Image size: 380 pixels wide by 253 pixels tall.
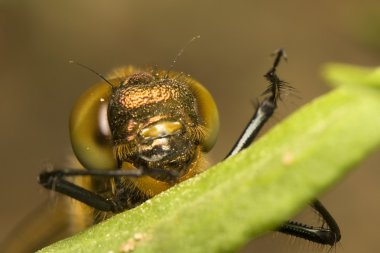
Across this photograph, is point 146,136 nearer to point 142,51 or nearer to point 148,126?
point 148,126

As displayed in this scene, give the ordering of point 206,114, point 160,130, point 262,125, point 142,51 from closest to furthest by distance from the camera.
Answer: point 160,130 < point 262,125 < point 206,114 < point 142,51

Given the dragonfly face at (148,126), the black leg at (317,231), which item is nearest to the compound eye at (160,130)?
the dragonfly face at (148,126)

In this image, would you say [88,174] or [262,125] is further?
[262,125]

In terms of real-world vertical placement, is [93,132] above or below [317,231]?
above

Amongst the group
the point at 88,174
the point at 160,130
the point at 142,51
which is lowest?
the point at 142,51

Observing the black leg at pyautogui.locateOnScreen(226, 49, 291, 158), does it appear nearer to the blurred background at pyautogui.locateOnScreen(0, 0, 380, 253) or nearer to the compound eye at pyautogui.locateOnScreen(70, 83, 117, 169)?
the compound eye at pyautogui.locateOnScreen(70, 83, 117, 169)

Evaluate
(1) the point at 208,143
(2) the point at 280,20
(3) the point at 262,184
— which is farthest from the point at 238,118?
(3) the point at 262,184

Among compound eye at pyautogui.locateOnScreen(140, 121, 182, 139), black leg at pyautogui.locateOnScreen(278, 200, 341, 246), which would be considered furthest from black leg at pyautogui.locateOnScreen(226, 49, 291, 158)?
black leg at pyautogui.locateOnScreen(278, 200, 341, 246)

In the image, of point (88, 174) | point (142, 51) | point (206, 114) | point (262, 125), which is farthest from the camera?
point (142, 51)

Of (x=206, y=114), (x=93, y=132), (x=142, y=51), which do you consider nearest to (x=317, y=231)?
(x=206, y=114)
